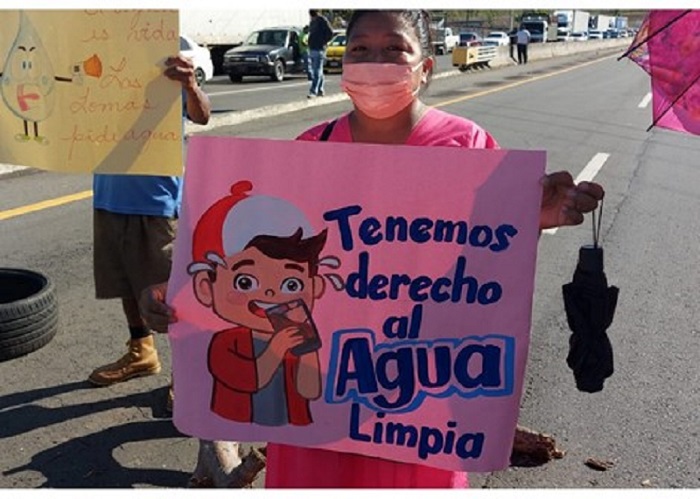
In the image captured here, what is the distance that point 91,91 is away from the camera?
112 inches

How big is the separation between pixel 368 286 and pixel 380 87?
0.50 meters

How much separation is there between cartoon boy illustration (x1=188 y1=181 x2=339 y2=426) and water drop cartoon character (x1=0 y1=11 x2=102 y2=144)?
4.11 feet

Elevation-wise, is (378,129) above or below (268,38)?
below

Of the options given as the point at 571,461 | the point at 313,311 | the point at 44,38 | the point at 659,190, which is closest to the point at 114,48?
the point at 44,38

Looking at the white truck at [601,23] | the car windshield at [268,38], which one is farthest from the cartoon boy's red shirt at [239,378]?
the white truck at [601,23]

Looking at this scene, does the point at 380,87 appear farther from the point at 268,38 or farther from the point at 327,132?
the point at 268,38

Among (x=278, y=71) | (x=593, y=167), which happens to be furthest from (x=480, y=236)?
(x=278, y=71)

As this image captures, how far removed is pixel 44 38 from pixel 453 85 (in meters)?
21.3

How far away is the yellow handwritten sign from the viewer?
8.93 ft

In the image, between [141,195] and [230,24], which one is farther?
[230,24]

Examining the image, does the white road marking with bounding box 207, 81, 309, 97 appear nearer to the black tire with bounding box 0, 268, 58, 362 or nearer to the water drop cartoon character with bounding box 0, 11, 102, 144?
the black tire with bounding box 0, 268, 58, 362

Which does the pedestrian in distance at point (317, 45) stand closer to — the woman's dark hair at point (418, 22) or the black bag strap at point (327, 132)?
the woman's dark hair at point (418, 22)

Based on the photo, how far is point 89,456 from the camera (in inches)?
132

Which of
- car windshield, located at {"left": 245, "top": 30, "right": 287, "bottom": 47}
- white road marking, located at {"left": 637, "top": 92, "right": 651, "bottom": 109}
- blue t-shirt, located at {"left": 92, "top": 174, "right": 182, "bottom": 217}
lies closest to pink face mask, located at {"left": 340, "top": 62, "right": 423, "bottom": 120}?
blue t-shirt, located at {"left": 92, "top": 174, "right": 182, "bottom": 217}
